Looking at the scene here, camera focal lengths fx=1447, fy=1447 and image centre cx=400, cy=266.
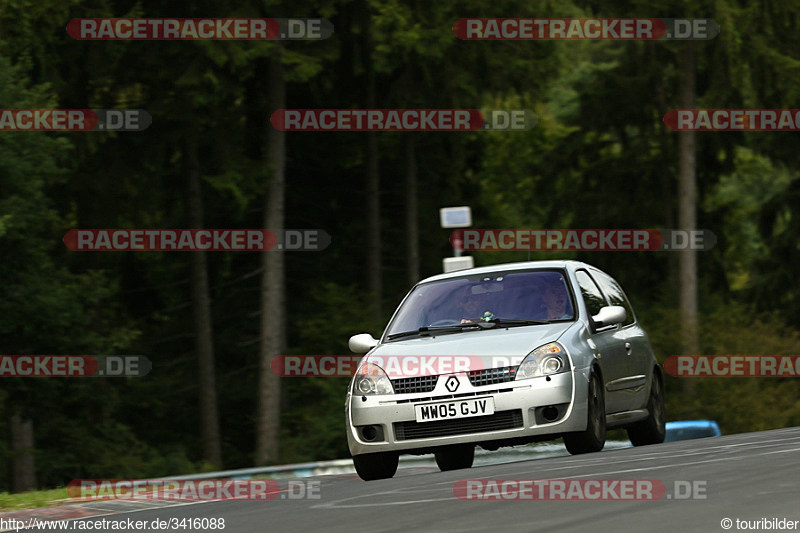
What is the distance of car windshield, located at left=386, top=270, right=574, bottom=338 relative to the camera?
12109 mm

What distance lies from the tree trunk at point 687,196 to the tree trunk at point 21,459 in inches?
590

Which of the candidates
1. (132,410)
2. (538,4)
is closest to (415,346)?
(538,4)

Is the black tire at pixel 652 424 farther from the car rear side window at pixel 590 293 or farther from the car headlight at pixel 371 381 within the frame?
the car headlight at pixel 371 381

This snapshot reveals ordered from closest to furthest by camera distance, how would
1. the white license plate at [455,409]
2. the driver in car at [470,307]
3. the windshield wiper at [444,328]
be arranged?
the white license plate at [455,409], the windshield wiper at [444,328], the driver in car at [470,307]

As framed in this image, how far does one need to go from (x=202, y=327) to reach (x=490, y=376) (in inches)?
987

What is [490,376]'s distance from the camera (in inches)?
435

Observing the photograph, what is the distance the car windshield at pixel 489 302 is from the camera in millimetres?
12109
